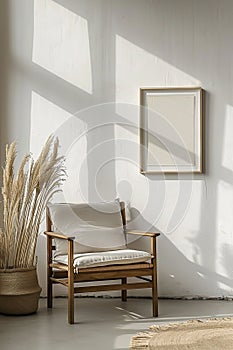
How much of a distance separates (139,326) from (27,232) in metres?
1.15

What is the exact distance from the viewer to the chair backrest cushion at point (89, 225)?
5.79 metres

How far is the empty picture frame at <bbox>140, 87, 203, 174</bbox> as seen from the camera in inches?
243

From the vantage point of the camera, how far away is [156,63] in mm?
6211

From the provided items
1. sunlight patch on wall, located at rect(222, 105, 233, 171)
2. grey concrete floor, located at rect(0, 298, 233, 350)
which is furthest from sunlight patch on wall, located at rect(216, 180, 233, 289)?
grey concrete floor, located at rect(0, 298, 233, 350)

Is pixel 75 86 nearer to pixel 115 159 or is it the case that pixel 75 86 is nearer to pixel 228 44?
pixel 115 159

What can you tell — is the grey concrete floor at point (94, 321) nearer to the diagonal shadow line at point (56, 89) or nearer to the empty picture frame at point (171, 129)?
the empty picture frame at point (171, 129)

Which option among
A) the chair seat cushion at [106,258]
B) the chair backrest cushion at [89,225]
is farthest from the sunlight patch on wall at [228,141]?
the chair seat cushion at [106,258]

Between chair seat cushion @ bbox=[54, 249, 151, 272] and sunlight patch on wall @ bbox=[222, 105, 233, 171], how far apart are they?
111 centimetres

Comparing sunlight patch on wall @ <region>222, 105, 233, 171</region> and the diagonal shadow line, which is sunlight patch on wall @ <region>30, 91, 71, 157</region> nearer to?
the diagonal shadow line

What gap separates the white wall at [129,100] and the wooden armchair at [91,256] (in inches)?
12.6

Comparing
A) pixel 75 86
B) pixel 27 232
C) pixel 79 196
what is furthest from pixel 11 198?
pixel 75 86

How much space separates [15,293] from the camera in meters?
5.55

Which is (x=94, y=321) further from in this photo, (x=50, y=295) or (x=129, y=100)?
(x=129, y=100)

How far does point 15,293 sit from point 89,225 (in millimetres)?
796
